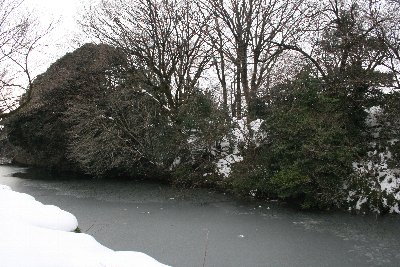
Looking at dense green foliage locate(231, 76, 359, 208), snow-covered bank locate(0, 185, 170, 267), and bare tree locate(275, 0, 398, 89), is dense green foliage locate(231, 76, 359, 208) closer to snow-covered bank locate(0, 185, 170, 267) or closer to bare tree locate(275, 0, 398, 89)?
bare tree locate(275, 0, 398, 89)

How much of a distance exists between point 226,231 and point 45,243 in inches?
265

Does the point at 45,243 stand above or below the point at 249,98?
below

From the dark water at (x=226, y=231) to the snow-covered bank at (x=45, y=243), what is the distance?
3.32 metres

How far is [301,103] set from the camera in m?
14.5

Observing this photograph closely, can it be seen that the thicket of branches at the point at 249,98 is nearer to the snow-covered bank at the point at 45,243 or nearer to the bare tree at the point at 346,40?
the bare tree at the point at 346,40

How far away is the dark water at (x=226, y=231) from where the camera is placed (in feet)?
26.2

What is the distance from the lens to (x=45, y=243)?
12.5 feet

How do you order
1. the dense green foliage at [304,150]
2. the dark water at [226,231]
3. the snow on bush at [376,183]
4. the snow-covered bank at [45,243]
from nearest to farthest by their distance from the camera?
1. the snow-covered bank at [45,243]
2. the dark water at [226,231]
3. the snow on bush at [376,183]
4. the dense green foliage at [304,150]

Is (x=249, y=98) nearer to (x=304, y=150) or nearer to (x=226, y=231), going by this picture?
(x=304, y=150)

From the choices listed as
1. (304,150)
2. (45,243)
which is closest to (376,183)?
(304,150)

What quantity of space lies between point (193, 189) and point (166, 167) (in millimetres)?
2283

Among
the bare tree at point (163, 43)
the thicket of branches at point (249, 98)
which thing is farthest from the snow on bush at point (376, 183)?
the bare tree at point (163, 43)

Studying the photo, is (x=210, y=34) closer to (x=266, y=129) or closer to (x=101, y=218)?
(x=266, y=129)

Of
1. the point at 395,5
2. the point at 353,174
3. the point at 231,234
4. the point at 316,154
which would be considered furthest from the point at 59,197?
the point at 395,5
